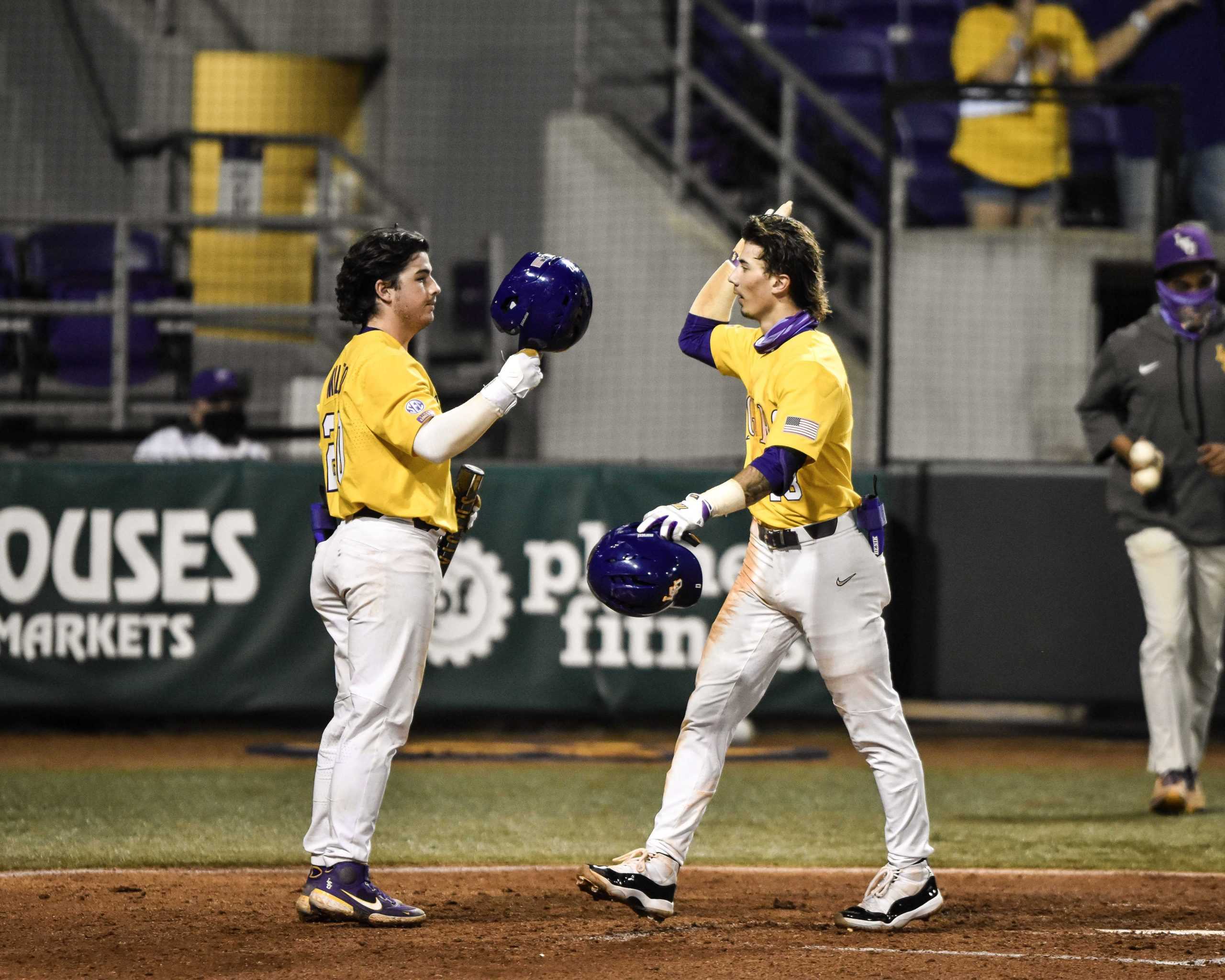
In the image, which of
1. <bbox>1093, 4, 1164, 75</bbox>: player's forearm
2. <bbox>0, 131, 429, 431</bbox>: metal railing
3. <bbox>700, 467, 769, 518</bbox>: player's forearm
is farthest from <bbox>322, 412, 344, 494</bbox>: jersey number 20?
<bbox>1093, 4, 1164, 75</bbox>: player's forearm

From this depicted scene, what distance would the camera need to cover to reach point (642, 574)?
4.90 meters

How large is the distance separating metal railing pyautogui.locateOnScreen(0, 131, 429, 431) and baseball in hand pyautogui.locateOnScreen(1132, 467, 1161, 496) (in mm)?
5882

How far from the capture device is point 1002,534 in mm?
10211

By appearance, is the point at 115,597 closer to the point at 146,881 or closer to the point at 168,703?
the point at 168,703

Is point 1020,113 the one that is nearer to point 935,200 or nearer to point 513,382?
point 935,200

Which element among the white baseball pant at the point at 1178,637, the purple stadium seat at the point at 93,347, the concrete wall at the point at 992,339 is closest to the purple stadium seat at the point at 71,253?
the purple stadium seat at the point at 93,347

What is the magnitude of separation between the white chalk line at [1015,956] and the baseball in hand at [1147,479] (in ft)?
10.00

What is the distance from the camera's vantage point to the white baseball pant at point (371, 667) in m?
4.90

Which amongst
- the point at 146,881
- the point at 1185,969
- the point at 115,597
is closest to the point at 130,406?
the point at 115,597

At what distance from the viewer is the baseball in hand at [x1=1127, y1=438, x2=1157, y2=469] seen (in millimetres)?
7363

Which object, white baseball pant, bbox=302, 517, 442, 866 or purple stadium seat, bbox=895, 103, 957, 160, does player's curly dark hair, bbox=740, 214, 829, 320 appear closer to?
white baseball pant, bbox=302, 517, 442, 866

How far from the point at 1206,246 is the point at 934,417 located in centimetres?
420

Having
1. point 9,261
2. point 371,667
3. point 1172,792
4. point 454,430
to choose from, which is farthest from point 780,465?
point 9,261

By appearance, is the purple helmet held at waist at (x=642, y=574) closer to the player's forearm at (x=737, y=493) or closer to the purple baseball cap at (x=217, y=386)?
the player's forearm at (x=737, y=493)
